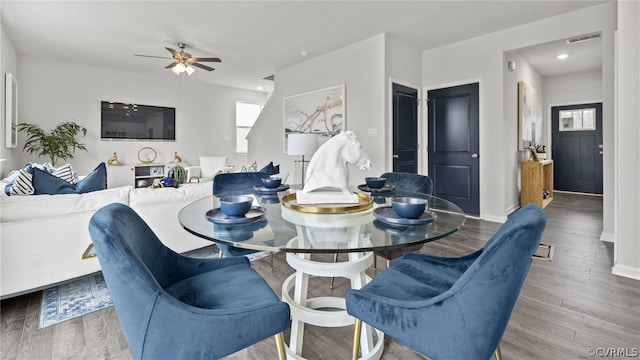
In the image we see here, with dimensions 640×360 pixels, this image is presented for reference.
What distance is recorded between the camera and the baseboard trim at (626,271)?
7.70ft

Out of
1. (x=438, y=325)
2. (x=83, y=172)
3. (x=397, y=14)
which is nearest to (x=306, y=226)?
(x=438, y=325)

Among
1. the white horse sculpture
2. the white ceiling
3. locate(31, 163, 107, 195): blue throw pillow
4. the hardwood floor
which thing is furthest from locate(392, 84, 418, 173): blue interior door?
locate(31, 163, 107, 195): blue throw pillow

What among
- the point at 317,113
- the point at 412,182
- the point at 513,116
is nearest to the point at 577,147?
the point at 513,116

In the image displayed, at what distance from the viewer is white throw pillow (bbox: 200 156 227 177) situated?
21.3ft

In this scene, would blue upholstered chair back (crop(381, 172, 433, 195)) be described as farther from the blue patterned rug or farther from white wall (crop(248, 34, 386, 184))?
the blue patterned rug

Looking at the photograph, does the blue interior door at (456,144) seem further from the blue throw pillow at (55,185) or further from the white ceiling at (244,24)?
Answer: the blue throw pillow at (55,185)

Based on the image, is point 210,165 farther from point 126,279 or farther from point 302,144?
point 126,279

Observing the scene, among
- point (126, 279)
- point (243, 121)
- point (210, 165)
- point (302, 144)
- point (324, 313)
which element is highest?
point (243, 121)

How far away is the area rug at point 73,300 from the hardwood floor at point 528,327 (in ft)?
0.18

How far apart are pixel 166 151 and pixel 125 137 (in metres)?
0.79

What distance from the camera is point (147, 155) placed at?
633 cm

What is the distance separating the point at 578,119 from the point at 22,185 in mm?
8767

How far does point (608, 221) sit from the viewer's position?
3.31m

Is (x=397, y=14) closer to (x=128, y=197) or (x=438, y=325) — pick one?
(x=128, y=197)
